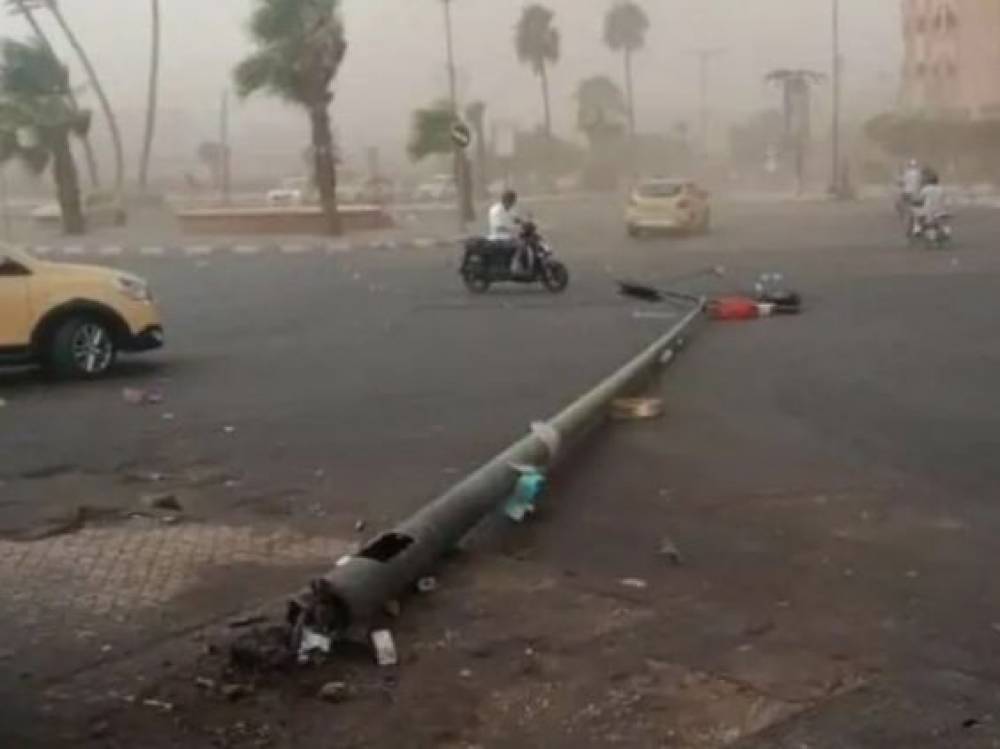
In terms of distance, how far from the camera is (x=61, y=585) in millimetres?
7035

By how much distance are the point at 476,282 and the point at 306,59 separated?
81.5 feet

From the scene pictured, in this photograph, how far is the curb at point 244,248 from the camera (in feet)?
138

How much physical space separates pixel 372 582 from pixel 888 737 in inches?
81.2

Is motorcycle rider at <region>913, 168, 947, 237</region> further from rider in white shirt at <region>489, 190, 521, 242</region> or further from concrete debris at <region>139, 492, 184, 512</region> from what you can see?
concrete debris at <region>139, 492, 184, 512</region>

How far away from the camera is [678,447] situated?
10.3 m

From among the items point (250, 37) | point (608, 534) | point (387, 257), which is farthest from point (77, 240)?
point (608, 534)

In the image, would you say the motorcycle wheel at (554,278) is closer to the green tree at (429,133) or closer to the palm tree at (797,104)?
the green tree at (429,133)

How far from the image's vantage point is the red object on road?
19.6m

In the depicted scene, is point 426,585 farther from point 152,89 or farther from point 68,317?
point 152,89

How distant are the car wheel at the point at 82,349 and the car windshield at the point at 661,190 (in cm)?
2969

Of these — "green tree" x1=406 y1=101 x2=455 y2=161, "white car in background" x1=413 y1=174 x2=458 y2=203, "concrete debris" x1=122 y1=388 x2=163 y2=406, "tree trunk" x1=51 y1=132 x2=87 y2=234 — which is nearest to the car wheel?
"concrete debris" x1=122 y1=388 x2=163 y2=406

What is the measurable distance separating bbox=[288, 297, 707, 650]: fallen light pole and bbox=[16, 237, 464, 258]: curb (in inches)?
1240

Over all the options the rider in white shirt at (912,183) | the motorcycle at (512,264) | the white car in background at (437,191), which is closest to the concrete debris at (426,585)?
the motorcycle at (512,264)

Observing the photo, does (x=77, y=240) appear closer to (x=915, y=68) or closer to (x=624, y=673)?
(x=624, y=673)
